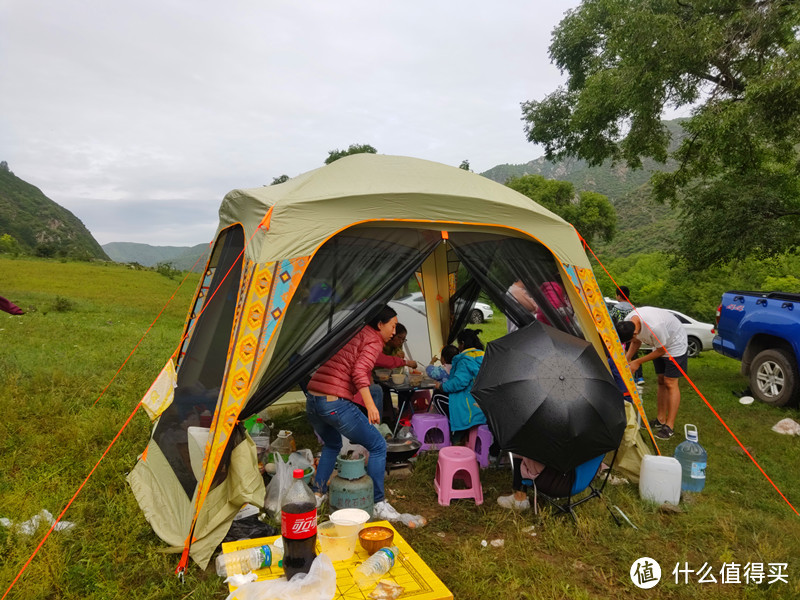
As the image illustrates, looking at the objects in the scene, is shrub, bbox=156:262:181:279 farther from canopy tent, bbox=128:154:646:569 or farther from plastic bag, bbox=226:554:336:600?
plastic bag, bbox=226:554:336:600

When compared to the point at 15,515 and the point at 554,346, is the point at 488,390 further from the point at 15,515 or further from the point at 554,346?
the point at 15,515

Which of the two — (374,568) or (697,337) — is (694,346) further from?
(374,568)

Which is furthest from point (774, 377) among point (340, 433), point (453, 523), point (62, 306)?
point (62, 306)

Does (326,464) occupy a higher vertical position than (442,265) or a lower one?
lower

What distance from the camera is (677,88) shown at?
24.6ft

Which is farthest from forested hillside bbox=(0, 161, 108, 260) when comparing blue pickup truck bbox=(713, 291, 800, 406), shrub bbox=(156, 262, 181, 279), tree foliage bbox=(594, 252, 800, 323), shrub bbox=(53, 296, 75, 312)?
blue pickup truck bbox=(713, 291, 800, 406)

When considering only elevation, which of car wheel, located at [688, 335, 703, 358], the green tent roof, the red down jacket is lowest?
car wheel, located at [688, 335, 703, 358]

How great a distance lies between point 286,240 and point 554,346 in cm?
189

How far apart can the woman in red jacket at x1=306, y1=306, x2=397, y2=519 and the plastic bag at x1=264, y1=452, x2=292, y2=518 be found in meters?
0.25

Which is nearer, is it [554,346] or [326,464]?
[554,346]

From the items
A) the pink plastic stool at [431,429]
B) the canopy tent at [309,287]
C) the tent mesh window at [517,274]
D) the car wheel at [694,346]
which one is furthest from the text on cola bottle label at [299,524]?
the car wheel at [694,346]

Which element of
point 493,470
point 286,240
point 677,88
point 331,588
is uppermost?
point 677,88

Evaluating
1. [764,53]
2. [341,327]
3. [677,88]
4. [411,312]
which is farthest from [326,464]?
[764,53]

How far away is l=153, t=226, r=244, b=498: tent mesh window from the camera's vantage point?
3.85 m
